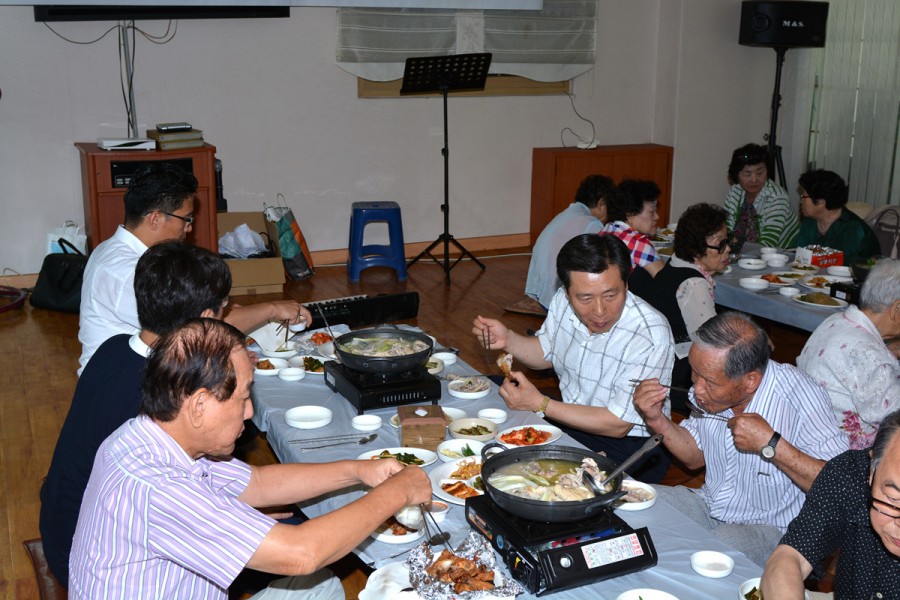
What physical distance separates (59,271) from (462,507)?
4.93 meters

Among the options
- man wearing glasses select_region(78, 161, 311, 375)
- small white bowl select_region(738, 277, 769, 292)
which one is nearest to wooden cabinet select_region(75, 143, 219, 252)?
man wearing glasses select_region(78, 161, 311, 375)

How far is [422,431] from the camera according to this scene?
2.77m

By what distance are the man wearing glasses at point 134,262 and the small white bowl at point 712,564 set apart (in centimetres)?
204

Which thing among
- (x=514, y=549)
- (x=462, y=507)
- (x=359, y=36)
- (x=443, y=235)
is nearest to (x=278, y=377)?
(x=462, y=507)

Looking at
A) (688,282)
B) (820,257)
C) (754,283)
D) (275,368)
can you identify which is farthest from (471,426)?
(820,257)

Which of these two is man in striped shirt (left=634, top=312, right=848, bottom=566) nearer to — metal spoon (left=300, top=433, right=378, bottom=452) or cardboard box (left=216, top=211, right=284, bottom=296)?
metal spoon (left=300, top=433, right=378, bottom=452)

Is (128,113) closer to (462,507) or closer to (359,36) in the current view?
(359,36)

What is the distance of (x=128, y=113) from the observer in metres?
6.99

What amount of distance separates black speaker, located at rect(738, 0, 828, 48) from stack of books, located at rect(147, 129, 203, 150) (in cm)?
493

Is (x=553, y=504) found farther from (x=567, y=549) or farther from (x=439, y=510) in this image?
(x=439, y=510)

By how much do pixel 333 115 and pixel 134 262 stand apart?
4454mm

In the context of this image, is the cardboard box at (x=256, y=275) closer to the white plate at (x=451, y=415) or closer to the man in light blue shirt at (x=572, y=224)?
the man in light blue shirt at (x=572, y=224)

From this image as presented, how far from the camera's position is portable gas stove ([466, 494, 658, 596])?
2.00 meters

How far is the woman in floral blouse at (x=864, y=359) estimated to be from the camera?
3.08m
